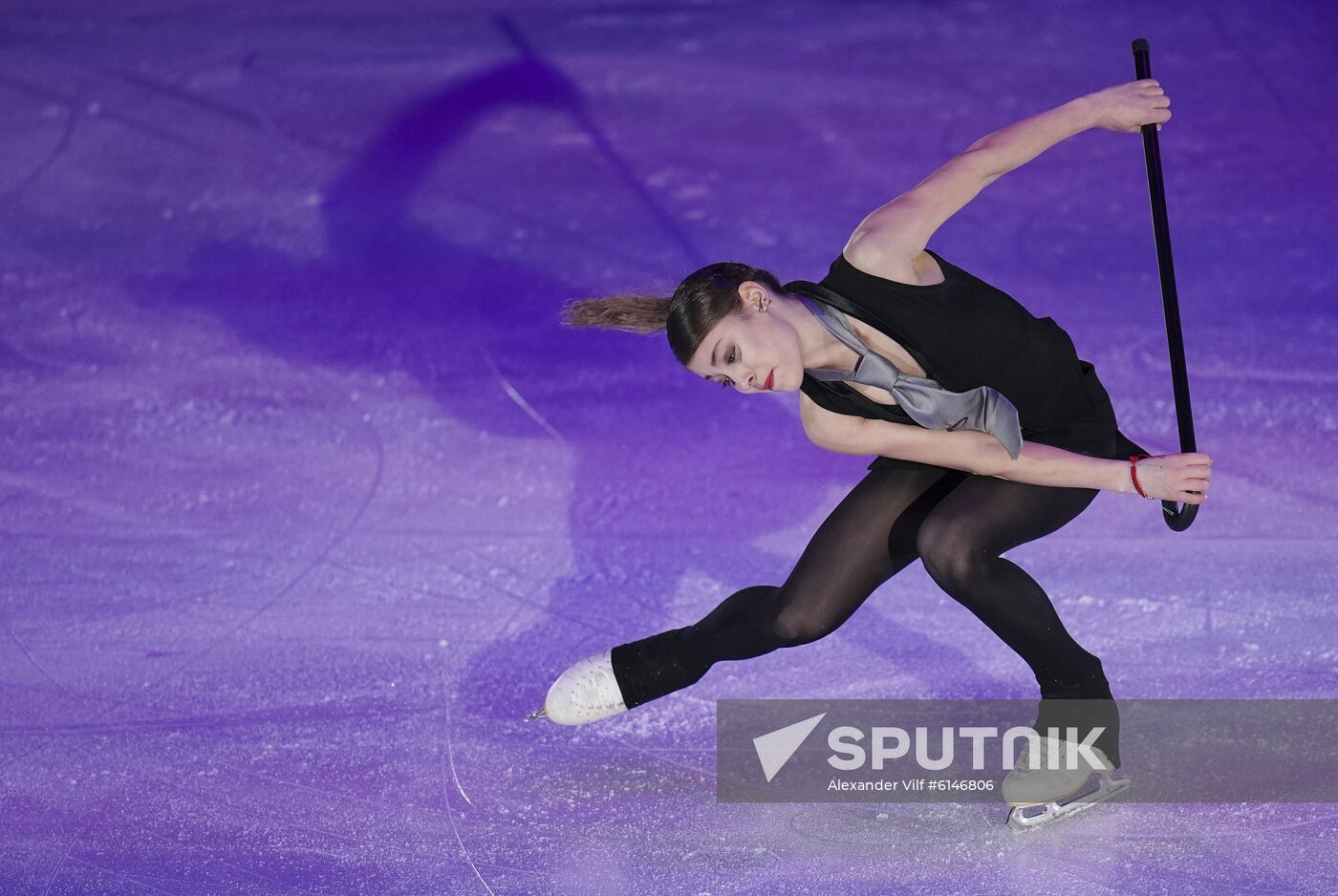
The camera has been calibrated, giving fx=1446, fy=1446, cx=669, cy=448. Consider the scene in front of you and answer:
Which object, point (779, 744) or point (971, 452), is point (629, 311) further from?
point (779, 744)

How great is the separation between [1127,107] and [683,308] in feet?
2.86

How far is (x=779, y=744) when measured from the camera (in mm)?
2766

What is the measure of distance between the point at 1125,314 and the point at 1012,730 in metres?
1.95

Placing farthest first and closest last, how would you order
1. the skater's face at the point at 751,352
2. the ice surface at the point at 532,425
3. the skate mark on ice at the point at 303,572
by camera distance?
1. the skate mark on ice at the point at 303,572
2. the ice surface at the point at 532,425
3. the skater's face at the point at 751,352

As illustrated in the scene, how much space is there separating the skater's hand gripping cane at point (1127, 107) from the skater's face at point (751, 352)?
0.70m

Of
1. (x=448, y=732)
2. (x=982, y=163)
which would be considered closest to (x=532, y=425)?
(x=448, y=732)

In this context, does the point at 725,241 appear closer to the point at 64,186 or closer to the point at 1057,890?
the point at 64,186

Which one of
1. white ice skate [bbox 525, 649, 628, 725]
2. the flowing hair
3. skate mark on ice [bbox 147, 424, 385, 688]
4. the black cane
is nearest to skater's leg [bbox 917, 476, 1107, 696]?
the black cane

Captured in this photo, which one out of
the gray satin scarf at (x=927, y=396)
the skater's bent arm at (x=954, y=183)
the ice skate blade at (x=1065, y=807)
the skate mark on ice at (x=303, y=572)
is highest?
the skater's bent arm at (x=954, y=183)

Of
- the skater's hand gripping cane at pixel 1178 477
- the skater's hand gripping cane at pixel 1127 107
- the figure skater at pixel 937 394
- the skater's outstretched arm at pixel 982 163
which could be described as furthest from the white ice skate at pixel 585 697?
the skater's hand gripping cane at pixel 1127 107

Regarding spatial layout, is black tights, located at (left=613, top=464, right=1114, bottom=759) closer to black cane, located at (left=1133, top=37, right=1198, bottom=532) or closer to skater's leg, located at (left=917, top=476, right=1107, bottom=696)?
skater's leg, located at (left=917, top=476, right=1107, bottom=696)

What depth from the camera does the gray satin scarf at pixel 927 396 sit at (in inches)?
94.2

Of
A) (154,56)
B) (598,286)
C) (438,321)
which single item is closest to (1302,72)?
(598,286)

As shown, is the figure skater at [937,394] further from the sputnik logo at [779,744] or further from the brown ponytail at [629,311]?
the sputnik logo at [779,744]
